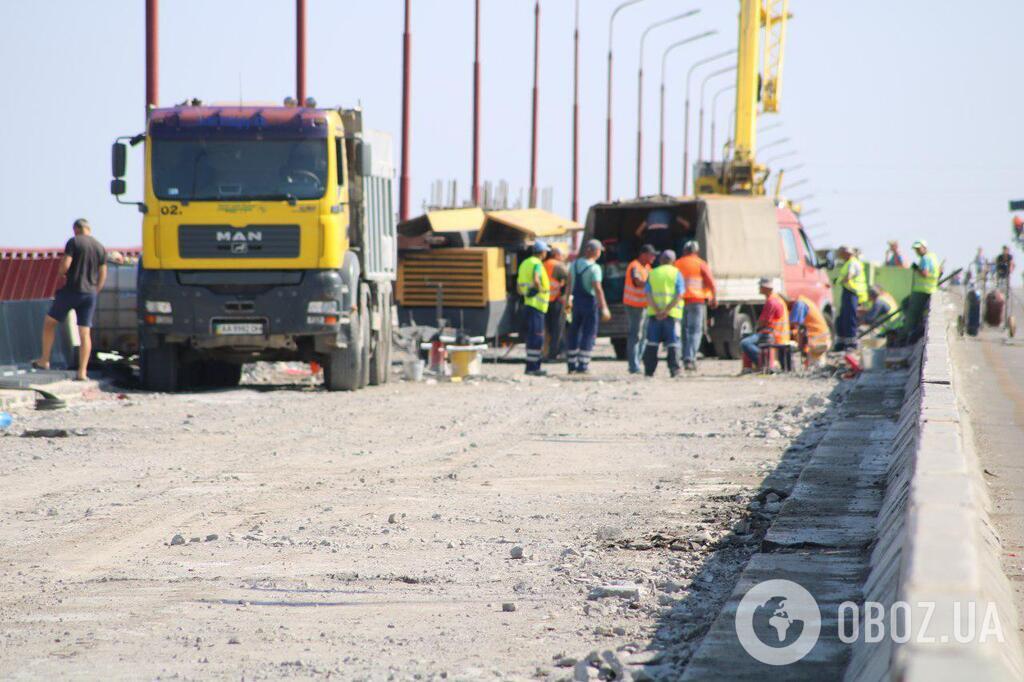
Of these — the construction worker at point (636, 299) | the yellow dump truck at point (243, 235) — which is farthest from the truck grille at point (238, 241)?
the construction worker at point (636, 299)

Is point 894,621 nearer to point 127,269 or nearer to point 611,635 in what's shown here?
point 611,635

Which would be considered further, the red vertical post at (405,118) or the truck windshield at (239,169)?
the red vertical post at (405,118)

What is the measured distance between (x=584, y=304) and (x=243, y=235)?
5668mm

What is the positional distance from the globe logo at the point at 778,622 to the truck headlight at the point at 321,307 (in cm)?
1224

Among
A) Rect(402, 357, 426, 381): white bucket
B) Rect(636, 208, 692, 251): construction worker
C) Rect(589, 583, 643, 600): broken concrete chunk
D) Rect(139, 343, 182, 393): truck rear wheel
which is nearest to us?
Rect(589, 583, 643, 600): broken concrete chunk

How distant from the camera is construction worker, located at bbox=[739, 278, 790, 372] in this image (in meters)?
22.2

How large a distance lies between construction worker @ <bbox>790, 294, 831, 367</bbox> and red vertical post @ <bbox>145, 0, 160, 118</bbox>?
31.4 feet

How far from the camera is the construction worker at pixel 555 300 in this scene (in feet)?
81.3

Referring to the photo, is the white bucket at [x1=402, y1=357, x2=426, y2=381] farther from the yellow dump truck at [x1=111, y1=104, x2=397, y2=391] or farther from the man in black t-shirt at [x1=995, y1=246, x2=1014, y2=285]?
the man in black t-shirt at [x1=995, y1=246, x2=1014, y2=285]

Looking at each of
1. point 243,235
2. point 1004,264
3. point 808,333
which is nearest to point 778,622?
point 243,235

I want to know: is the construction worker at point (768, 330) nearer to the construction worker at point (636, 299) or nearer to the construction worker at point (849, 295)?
the construction worker at point (636, 299)

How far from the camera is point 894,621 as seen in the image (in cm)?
432

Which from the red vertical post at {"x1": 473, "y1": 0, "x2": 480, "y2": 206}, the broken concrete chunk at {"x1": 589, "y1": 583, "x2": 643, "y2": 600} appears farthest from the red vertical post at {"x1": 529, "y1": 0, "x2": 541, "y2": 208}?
the broken concrete chunk at {"x1": 589, "y1": 583, "x2": 643, "y2": 600}

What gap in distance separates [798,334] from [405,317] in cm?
660
